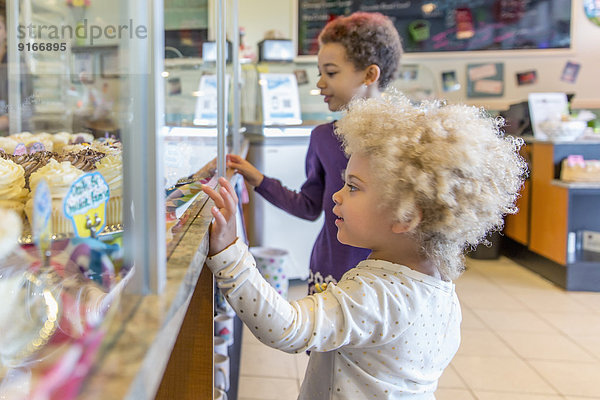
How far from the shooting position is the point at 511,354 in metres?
2.77

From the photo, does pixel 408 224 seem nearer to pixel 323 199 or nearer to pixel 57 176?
pixel 57 176

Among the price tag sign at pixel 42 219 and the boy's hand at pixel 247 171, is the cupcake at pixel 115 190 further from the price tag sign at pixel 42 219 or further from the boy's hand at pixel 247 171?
the boy's hand at pixel 247 171

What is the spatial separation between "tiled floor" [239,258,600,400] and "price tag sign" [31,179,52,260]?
1.91 metres

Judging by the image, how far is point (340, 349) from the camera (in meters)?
1.01

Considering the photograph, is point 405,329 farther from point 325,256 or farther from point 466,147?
point 325,256

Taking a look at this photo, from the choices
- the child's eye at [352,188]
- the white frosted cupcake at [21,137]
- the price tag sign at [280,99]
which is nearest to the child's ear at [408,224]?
the child's eye at [352,188]

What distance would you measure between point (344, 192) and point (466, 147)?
0.24 meters

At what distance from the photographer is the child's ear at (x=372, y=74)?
1.73 m

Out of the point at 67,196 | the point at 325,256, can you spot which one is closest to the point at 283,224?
the point at 325,256

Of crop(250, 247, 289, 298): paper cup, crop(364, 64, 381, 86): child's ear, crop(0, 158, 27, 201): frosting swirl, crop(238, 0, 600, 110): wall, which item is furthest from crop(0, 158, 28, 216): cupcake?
crop(238, 0, 600, 110): wall

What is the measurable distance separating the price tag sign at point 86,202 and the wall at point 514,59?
4903 millimetres

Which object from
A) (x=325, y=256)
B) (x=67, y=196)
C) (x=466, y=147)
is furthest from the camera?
(x=325, y=256)

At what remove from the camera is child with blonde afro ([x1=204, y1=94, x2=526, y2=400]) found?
897mm

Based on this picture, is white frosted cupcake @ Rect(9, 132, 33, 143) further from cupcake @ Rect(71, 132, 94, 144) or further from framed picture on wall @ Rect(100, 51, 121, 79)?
framed picture on wall @ Rect(100, 51, 121, 79)
